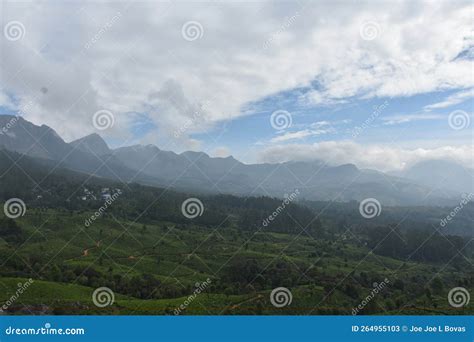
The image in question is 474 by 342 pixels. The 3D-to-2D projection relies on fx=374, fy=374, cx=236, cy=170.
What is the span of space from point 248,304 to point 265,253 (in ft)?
138

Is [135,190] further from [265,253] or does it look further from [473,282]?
[473,282]

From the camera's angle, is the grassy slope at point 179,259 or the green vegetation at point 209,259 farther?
the green vegetation at point 209,259

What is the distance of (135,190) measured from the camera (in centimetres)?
14550

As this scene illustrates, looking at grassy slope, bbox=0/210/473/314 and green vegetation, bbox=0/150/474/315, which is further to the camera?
green vegetation, bbox=0/150/474/315

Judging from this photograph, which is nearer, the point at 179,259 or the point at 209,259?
the point at 179,259

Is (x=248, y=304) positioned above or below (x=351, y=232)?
below

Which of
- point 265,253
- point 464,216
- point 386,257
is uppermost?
point 464,216

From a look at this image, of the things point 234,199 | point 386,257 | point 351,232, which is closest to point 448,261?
point 386,257

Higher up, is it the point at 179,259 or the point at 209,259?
the point at 209,259
